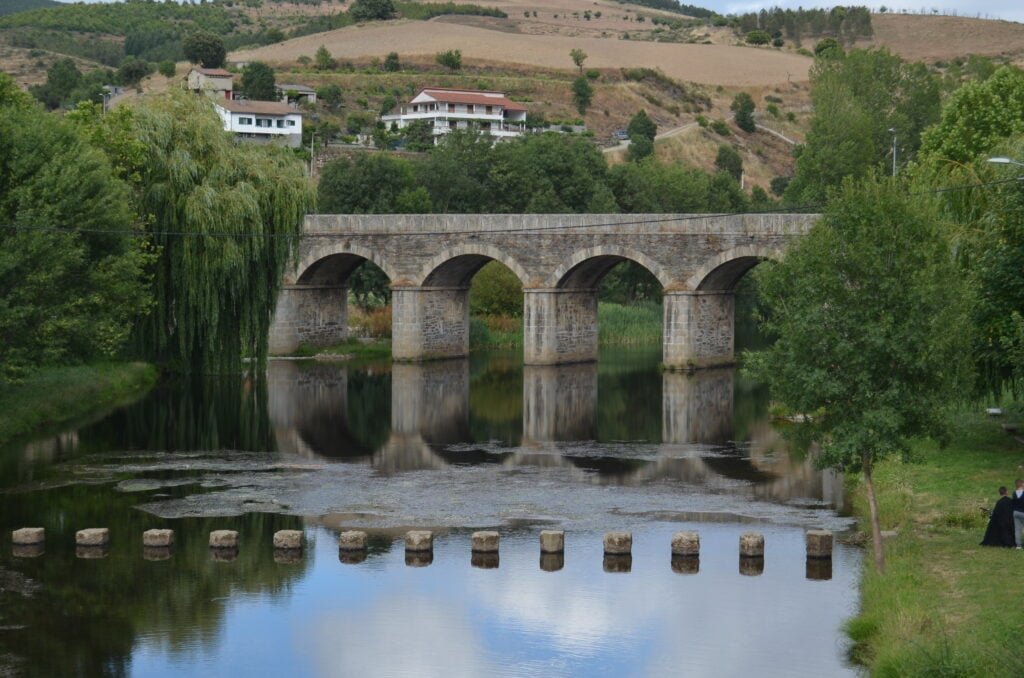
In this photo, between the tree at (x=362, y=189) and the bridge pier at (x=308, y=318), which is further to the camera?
the tree at (x=362, y=189)

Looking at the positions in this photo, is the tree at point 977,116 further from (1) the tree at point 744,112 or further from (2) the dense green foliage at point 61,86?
(2) the dense green foliage at point 61,86

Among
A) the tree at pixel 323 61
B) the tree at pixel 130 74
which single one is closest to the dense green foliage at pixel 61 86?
the tree at pixel 130 74

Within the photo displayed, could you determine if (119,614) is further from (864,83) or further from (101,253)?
(864,83)

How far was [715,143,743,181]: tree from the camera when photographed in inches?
4375

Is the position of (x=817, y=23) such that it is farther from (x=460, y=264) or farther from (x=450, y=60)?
(x=460, y=264)

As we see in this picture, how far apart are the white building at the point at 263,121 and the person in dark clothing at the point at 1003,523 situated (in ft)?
285

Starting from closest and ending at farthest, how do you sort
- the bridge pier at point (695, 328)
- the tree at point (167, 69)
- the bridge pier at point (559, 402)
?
1. the bridge pier at point (559, 402)
2. the bridge pier at point (695, 328)
3. the tree at point (167, 69)

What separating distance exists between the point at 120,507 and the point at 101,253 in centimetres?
1236

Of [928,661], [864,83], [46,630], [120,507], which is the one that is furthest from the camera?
[864,83]

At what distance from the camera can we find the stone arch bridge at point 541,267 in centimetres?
4856

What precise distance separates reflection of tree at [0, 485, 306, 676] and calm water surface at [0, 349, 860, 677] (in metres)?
0.05

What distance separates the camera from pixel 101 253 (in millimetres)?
36438

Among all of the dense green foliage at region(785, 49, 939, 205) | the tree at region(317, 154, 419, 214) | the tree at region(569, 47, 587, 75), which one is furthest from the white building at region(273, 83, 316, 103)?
the dense green foliage at region(785, 49, 939, 205)

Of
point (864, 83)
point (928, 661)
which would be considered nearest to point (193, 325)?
point (928, 661)
